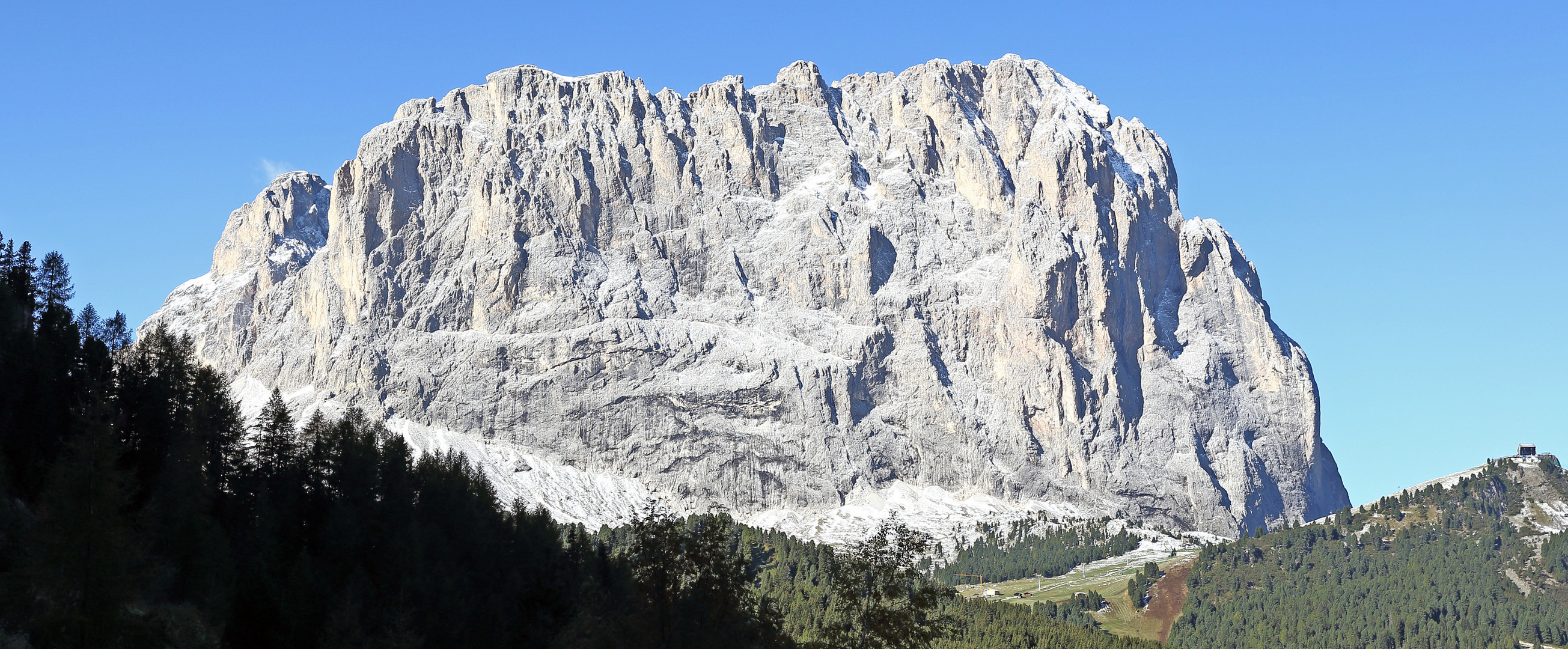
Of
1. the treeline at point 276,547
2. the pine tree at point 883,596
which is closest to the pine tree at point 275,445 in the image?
the treeline at point 276,547

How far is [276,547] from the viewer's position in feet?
346

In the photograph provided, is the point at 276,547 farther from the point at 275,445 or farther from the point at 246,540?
the point at 275,445

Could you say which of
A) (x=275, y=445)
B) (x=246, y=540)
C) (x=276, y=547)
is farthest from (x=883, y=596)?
(x=275, y=445)

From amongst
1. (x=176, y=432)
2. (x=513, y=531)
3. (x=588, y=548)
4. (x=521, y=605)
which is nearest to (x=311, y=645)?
(x=521, y=605)

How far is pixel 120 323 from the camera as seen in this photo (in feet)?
488

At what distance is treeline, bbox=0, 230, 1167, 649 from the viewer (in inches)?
2862

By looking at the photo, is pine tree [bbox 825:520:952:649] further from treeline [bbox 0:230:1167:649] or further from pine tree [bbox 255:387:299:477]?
pine tree [bbox 255:387:299:477]

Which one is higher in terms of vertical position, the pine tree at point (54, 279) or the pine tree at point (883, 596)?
the pine tree at point (54, 279)

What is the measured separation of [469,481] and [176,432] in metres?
50.2

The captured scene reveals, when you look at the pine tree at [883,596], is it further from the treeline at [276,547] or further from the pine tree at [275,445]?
the pine tree at [275,445]

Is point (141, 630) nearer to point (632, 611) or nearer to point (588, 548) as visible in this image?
point (632, 611)

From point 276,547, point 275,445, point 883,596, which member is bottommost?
point 883,596

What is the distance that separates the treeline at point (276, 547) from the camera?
7269cm

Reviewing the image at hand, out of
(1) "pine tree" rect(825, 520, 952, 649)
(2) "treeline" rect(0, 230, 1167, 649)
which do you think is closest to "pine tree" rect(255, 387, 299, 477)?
(2) "treeline" rect(0, 230, 1167, 649)
